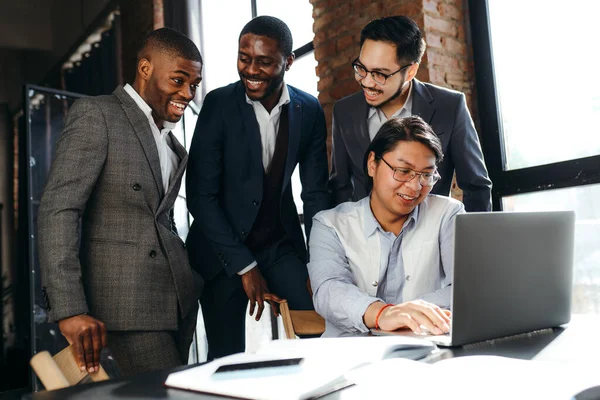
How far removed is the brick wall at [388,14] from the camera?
297 cm

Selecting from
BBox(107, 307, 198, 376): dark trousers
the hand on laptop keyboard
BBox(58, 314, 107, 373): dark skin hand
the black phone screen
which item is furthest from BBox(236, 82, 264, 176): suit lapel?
the black phone screen

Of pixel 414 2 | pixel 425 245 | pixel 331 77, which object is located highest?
pixel 414 2

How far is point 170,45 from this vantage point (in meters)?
1.97

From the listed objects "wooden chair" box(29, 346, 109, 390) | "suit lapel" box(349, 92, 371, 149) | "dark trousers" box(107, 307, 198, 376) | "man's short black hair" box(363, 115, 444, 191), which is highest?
"suit lapel" box(349, 92, 371, 149)

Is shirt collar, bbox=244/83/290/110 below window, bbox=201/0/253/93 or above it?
below

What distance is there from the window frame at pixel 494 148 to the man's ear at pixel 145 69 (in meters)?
1.69

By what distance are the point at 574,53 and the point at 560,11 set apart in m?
0.20

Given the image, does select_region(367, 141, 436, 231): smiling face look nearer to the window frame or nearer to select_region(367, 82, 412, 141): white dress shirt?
select_region(367, 82, 412, 141): white dress shirt

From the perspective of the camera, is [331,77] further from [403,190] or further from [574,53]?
[403,190]

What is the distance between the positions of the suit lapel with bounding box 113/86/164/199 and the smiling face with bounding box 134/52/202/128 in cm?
7

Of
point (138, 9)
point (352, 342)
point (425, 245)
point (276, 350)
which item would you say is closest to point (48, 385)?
point (276, 350)

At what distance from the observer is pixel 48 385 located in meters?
1.12

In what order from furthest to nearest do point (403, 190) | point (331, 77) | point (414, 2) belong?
point (331, 77)
point (414, 2)
point (403, 190)

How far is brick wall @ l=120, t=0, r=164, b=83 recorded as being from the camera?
5.03 metres
